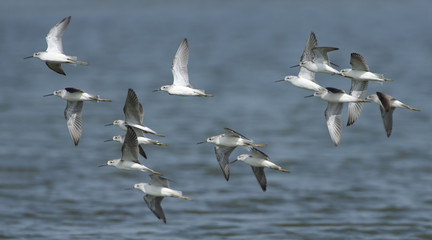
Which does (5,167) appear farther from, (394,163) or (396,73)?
(396,73)

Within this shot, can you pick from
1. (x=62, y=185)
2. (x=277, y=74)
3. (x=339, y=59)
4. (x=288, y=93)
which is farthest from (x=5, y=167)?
(x=339, y=59)

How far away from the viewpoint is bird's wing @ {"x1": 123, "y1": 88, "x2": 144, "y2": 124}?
53.2 feet

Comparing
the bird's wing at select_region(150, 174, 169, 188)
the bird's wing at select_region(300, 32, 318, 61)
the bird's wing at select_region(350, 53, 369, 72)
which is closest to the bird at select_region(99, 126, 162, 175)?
the bird's wing at select_region(150, 174, 169, 188)

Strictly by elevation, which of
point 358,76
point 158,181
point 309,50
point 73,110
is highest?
point 309,50

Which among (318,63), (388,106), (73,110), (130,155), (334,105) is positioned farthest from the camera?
(73,110)

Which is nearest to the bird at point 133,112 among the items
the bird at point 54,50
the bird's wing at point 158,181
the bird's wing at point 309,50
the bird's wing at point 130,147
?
the bird's wing at point 130,147

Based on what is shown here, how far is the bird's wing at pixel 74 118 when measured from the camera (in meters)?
17.4

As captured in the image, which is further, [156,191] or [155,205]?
[155,205]

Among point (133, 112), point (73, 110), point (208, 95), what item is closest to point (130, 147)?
point (133, 112)

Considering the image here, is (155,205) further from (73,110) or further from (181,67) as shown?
(181,67)

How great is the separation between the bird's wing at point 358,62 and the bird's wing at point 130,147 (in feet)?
14.3

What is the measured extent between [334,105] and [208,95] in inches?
113

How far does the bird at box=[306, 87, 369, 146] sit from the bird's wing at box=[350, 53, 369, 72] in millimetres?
568

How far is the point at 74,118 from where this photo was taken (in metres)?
17.5
